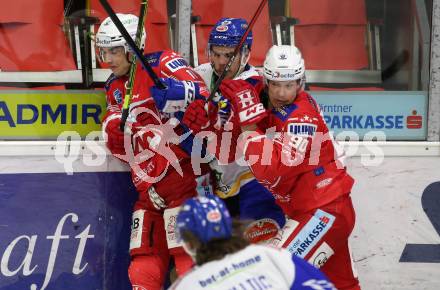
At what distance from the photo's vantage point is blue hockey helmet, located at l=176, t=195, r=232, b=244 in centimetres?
327

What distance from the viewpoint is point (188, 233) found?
3307 millimetres

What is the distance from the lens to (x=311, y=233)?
4902 millimetres

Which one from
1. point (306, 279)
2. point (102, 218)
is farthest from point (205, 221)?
point (102, 218)

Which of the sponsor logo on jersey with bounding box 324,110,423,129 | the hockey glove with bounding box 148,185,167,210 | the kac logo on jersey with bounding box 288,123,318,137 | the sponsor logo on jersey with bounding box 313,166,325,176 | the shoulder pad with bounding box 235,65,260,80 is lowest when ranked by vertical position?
the hockey glove with bounding box 148,185,167,210

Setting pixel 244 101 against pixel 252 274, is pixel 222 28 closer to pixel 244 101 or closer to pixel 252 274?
pixel 244 101

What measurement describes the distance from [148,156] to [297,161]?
86 centimetres

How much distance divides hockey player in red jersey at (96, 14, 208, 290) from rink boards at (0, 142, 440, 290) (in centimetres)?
23

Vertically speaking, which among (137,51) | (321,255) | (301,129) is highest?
(137,51)

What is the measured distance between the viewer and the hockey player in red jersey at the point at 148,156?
5.14 m

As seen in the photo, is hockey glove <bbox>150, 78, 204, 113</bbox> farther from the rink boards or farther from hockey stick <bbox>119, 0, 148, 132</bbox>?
the rink boards

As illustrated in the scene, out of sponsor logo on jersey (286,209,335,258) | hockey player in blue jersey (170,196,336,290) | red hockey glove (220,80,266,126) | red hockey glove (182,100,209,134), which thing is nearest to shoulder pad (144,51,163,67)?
red hockey glove (182,100,209,134)

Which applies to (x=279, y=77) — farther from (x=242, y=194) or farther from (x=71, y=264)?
(x=71, y=264)

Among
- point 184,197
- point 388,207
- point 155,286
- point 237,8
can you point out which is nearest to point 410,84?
point 388,207

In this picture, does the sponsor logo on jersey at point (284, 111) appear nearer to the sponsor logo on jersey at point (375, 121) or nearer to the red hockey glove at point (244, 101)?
the red hockey glove at point (244, 101)
